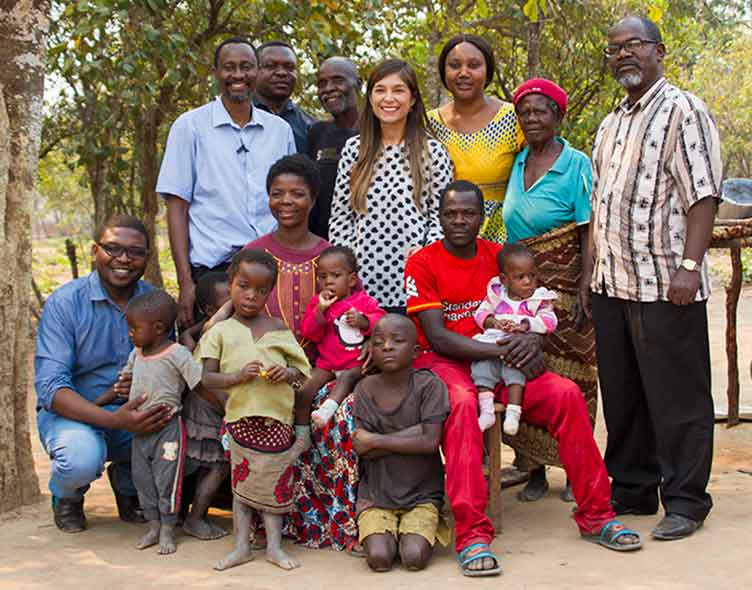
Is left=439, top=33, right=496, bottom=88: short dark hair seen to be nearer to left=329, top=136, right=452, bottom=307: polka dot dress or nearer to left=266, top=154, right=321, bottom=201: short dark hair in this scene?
left=329, top=136, right=452, bottom=307: polka dot dress

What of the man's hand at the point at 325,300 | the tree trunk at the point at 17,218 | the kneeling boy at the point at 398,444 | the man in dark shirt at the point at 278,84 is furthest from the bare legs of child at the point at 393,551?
the man in dark shirt at the point at 278,84

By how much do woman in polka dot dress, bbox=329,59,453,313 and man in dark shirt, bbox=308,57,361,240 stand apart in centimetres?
42

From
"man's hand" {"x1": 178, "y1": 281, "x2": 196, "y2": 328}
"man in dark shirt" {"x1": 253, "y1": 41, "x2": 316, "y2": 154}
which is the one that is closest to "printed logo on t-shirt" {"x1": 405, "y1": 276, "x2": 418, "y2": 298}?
"man's hand" {"x1": 178, "y1": 281, "x2": 196, "y2": 328}

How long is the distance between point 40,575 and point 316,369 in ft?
4.70

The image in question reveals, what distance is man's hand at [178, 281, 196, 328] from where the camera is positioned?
4.59 meters

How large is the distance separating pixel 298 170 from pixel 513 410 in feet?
4.84

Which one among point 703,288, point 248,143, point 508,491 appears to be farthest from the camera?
point 508,491

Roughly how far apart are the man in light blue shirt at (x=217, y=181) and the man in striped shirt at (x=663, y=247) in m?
1.71

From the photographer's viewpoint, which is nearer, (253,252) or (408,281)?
(253,252)

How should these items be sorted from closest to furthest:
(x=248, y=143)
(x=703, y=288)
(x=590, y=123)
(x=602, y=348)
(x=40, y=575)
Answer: (x=40, y=575)
(x=703, y=288)
(x=602, y=348)
(x=248, y=143)
(x=590, y=123)

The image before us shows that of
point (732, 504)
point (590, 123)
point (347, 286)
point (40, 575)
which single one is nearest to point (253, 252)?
point (347, 286)

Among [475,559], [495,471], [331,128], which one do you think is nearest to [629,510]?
[495,471]

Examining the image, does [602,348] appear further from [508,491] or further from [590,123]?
[590,123]

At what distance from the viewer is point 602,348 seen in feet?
14.7
